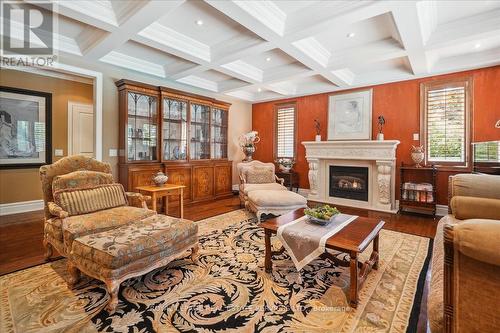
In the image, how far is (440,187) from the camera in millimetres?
4379

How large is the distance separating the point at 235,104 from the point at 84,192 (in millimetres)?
4704

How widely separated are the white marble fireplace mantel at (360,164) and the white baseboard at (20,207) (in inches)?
224

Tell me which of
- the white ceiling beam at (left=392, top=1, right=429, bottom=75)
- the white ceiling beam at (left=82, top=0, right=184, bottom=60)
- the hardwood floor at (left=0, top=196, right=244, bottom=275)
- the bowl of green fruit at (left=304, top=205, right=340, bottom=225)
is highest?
the white ceiling beam at (left=82, top=0, right=184, bottom=60)

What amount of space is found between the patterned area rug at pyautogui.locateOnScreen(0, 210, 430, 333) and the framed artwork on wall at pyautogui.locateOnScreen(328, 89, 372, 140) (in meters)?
3.13

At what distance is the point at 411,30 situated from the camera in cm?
285

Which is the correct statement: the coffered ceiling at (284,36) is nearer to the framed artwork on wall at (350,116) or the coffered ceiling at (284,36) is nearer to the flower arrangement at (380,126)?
the framed artwork on wall at (350,116)

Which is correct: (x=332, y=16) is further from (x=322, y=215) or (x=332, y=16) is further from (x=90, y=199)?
(x=90, y=199)

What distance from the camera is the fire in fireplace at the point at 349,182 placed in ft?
16.8

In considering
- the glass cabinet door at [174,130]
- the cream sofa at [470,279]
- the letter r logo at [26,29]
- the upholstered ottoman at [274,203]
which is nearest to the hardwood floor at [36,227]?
the upholstered ottoman at [274,203]

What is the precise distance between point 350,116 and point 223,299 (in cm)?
472

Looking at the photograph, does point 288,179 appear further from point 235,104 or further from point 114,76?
point 114,76

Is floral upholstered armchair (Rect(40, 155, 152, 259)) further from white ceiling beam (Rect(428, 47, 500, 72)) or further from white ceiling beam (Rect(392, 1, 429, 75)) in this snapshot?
white ceiling beam (Rect(428, 47, 500, 72))

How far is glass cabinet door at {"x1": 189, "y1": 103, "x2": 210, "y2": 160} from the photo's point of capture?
5348 mm

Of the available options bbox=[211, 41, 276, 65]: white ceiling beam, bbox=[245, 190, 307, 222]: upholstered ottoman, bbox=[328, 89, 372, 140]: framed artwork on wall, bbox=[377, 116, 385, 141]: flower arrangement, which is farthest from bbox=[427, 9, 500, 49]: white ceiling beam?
bbox=[245, 190, 307, 222]: upholstered ottoman
